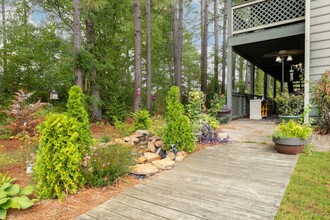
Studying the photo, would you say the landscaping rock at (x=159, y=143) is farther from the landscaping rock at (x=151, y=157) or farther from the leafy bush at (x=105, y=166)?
the leafy bush at (x=105, y=166)

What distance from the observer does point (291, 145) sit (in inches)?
158

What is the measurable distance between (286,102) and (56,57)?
27.7 feet

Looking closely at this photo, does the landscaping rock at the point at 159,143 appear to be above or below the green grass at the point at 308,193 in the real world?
above

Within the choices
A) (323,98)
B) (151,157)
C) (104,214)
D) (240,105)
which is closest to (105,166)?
(104,214)

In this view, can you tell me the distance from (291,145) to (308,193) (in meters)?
1.67

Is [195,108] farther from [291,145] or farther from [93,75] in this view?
[93,75]

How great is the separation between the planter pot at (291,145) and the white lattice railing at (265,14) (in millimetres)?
4725

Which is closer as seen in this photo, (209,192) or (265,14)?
(209,192)

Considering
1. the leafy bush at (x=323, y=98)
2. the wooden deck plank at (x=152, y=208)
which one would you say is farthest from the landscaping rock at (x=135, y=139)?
the leafy bush at (x=323, y=98)

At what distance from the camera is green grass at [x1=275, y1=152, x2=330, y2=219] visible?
210 cm

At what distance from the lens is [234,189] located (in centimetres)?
265

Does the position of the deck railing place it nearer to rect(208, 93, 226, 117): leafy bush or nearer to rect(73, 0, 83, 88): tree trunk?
rect(208, 93, 226, 117): leafy bush

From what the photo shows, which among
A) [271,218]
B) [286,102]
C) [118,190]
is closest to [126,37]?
[286,102]

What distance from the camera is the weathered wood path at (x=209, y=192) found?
83.6 inches
